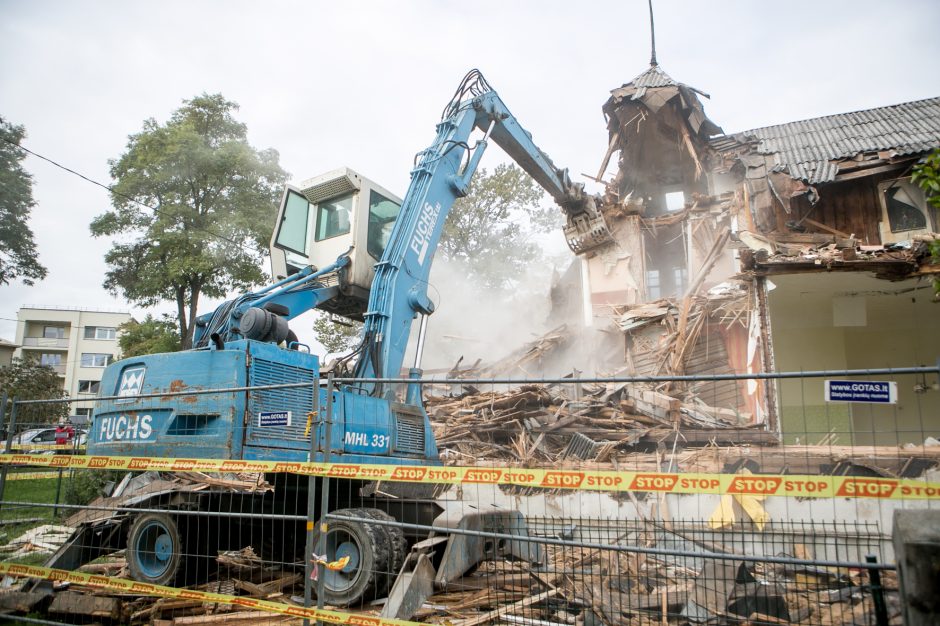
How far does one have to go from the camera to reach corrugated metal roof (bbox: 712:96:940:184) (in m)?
13.9

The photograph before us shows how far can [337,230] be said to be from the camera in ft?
27.0

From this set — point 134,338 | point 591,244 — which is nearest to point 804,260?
Result: point 591,244

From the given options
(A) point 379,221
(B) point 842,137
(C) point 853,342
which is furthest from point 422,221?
(B) point 842,137

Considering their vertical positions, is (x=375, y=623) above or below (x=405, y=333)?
below

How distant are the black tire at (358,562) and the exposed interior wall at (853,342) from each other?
26.4ft

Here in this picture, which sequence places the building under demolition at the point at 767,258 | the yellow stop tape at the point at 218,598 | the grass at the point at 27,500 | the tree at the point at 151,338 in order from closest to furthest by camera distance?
the yellow stop tape at the point at 218,598 < the grass at the point at 27,500 < the building under demolition at the point at 767,258 < the tree at the point at 151,338

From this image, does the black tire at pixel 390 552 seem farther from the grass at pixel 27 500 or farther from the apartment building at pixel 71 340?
the apartment building at pixel 71 340

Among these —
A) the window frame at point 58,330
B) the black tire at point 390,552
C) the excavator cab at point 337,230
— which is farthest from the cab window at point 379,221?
the window frame at point 58,330

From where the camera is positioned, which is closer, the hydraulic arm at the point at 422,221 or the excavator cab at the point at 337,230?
the hydraulic arm at the point at 422,221

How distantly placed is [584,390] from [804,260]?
4.65m

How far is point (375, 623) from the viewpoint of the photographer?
13.0 ft

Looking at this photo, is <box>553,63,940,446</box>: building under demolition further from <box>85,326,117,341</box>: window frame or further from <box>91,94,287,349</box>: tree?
<box>85,326,117,341</box>: window frame

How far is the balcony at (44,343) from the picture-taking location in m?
58.5

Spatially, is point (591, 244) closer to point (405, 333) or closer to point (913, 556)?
point (405, 333)
